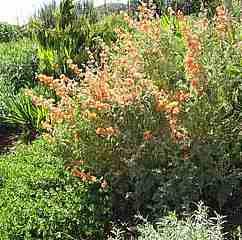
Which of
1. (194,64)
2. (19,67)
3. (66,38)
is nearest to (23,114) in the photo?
(19,67)

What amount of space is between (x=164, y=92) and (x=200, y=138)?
19.9 inches

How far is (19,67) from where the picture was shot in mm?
10344

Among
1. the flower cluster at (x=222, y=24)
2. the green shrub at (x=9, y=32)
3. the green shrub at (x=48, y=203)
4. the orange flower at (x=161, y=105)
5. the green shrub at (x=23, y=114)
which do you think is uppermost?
the flower cluster at (x=222, y=24)

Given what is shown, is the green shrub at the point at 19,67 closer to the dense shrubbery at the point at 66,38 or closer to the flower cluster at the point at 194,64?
the dense shrubbery at the point at 66,38

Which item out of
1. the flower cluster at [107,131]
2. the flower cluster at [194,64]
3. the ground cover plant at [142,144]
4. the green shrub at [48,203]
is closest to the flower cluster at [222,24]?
the ground cover plant at [142,144]

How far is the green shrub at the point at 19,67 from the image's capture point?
9.95m

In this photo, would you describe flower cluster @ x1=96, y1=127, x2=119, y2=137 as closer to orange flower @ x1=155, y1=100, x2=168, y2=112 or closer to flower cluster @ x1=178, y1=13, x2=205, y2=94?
orange flower @ x1=155, y1=100, x2=168, y2=112

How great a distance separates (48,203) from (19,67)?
18.0 ft

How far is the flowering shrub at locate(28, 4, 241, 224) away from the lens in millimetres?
5285

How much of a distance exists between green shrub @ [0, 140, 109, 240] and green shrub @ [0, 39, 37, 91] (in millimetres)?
3859

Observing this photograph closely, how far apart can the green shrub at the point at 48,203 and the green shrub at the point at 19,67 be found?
386 cm

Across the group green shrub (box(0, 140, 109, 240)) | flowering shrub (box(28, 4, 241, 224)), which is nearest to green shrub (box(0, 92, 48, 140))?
green shrub (box(0, 140, 109, 240))

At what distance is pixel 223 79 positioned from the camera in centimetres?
550

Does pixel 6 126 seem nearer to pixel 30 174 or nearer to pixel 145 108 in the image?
pixel 30 174
